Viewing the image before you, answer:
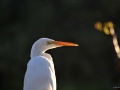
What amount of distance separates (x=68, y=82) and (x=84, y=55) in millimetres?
1018

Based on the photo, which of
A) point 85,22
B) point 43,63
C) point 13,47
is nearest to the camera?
point 43,63

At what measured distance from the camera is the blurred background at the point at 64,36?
12.6 m

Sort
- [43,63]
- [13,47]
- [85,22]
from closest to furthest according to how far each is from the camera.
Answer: [43,63] → [13,47] → [85,22]

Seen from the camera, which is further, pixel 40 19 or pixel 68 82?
pixel 68 82

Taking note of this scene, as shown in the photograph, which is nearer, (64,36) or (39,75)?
(39,75)

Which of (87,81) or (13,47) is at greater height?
(13,47)

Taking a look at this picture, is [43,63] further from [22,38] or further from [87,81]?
[87,81]

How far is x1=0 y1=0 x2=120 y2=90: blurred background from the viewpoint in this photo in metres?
12.6

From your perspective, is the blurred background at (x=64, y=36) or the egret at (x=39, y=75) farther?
the blurred background at (x=64, y=36)

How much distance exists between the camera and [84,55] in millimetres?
13266

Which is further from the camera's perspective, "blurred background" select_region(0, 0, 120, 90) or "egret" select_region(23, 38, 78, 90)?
"blurred background" select_region(0, 0, 120, 90)

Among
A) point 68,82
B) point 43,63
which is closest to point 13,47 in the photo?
point 68,82

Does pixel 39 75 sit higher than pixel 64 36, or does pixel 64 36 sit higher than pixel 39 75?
pixel 64 36

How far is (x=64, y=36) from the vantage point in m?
12.9
